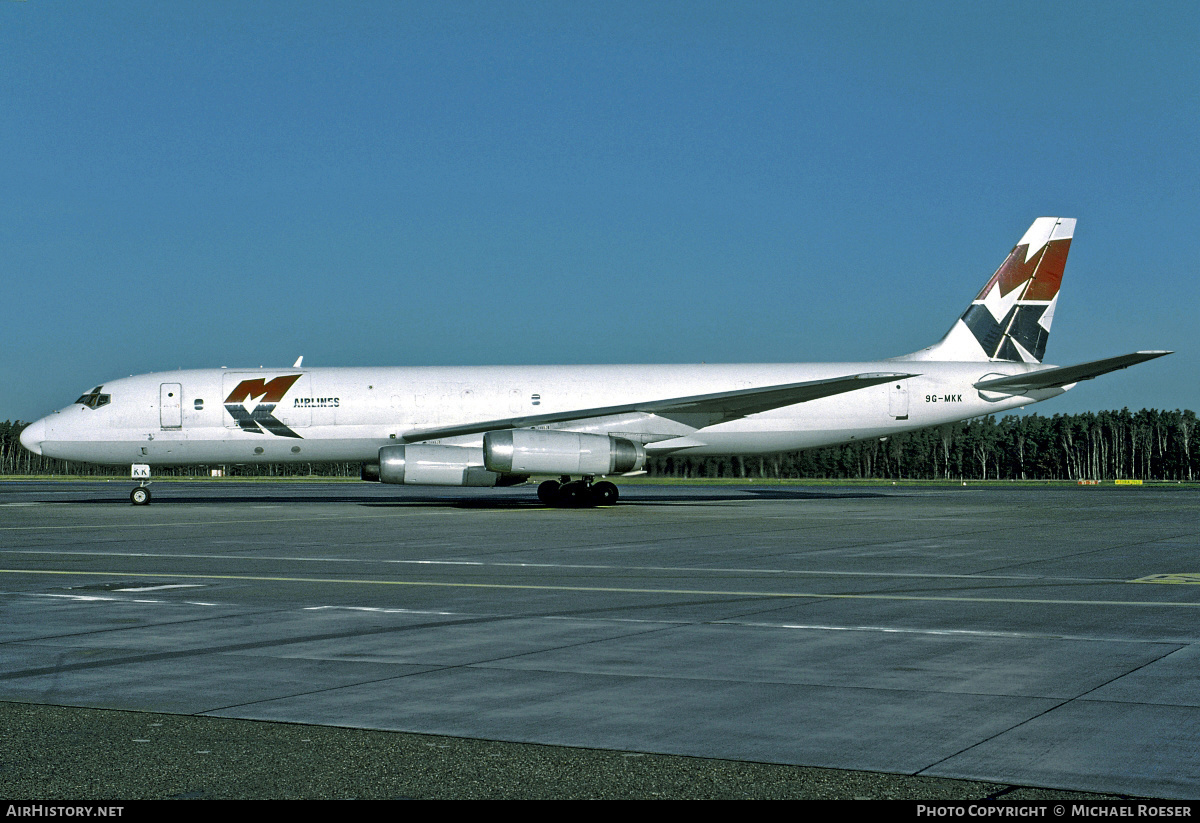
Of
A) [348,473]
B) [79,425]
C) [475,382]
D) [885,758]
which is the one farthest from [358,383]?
[348,473]

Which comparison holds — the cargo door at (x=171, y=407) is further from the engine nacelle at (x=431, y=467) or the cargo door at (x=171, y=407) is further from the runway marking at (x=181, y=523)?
the engine nacelle at (x=431, y=467)

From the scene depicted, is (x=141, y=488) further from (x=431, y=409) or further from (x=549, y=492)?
(x=549, y=492)

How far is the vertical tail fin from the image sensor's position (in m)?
31.7

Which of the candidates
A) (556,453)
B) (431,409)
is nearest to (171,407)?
(431,409)

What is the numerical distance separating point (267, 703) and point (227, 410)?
79.7ft

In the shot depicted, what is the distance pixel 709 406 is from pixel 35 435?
59.0 feet

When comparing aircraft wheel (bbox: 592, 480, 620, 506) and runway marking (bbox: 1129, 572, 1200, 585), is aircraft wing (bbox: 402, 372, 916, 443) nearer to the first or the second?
aircraft wheel (bbox: 592, 480, 620, 506)

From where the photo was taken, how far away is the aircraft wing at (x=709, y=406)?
2712cm

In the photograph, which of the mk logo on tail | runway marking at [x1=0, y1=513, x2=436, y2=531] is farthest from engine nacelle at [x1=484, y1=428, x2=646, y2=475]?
the mk logo on tail

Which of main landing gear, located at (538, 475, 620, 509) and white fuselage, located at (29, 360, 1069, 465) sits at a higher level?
white fuselage, located at (29, 360, 1069, 465)

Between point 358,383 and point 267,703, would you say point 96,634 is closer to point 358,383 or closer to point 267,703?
point 267,703

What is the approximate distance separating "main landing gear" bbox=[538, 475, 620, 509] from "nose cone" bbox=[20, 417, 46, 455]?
44.0 ft

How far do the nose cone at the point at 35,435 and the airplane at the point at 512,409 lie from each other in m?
0.04

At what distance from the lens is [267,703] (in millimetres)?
6168
